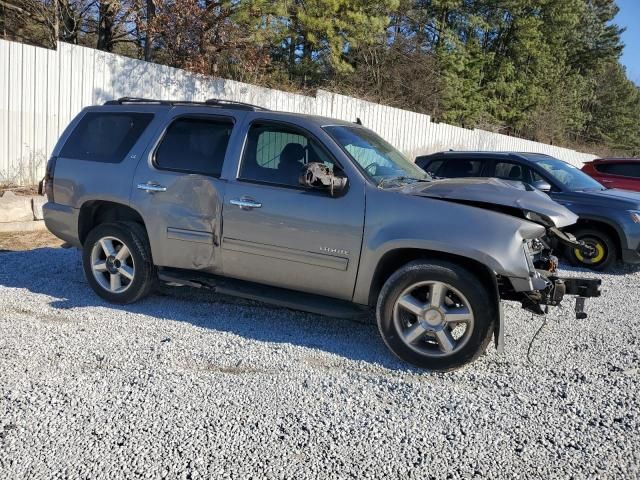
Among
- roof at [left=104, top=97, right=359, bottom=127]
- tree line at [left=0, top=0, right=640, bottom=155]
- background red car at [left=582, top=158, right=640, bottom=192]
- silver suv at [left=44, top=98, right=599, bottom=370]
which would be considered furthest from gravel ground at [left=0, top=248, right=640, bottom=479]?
tree line at [left=0, top=0, right=640, bottom=155]

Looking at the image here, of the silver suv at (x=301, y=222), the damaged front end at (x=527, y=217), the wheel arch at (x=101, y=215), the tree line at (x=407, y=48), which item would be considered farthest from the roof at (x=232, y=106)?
the tree line at (x=407, y=48)

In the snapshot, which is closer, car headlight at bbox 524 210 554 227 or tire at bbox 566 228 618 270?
car headlight at bbox 524 210 554 227

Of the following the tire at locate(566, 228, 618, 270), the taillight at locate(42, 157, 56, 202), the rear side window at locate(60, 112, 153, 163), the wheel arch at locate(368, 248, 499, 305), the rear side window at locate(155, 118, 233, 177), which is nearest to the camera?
the wheel arch at locate(368, 248, 499, 305)

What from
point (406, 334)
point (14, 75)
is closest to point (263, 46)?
point (14, 75)

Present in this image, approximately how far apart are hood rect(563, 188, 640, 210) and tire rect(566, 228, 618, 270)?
1.41 feet

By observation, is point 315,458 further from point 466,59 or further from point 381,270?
point 466,59

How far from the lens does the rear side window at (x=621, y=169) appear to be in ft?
39.0

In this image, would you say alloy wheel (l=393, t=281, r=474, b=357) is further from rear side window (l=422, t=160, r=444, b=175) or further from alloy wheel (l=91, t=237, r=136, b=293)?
rear side window (l=422, t=160, r=444, b=175)

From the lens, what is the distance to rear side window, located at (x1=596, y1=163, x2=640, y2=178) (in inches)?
468

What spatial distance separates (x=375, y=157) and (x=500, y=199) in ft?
4.07

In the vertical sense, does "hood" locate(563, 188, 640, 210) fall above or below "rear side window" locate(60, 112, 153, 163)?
below

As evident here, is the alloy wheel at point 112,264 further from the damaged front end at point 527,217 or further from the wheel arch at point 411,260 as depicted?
the damaged front end at point 527,217

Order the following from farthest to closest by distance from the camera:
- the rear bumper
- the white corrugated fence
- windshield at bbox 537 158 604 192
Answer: the white corrugated fence < windshield at bbox 537 158 604 192 < the rear bumper

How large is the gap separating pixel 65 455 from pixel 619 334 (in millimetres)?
4691
